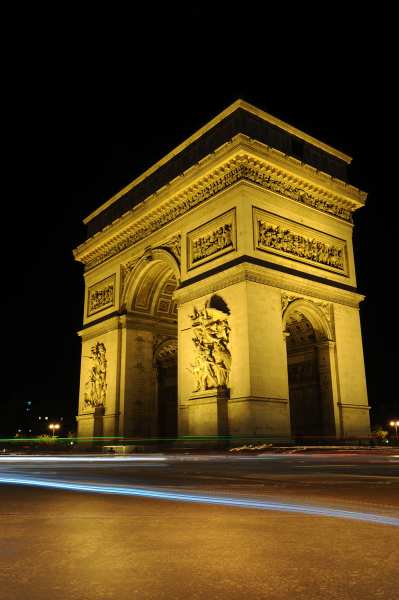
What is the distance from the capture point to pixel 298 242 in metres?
21.5

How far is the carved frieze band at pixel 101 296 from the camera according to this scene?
27.4 metres

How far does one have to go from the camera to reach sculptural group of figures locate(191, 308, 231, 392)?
62.2 ft

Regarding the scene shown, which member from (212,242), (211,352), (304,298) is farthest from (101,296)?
(304,298)

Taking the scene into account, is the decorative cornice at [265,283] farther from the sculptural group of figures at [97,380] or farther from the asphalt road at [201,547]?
the asphalt road at [201,547]

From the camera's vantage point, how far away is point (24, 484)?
706 centimetres

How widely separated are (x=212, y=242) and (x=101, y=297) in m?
9.37

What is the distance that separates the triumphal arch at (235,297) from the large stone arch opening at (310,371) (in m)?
0.06

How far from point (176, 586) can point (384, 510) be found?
2.45m

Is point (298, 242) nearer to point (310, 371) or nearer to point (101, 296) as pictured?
point (310, 371)

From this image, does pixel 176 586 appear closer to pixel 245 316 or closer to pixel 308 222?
pixel 245 316

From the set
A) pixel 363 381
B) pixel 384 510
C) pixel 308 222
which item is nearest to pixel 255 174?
pixel 308 222

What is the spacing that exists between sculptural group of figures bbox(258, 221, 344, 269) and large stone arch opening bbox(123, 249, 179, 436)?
4774 mm

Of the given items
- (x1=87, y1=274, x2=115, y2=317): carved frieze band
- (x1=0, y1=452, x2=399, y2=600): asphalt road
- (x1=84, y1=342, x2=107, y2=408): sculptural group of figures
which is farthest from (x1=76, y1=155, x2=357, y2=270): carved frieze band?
(x1=0, y1=452, x2=399, y2=600): asphalt road

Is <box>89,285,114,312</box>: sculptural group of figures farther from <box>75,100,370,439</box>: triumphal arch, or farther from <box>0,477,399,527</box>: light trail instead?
<box>0,477,399,527</box>: light trail
